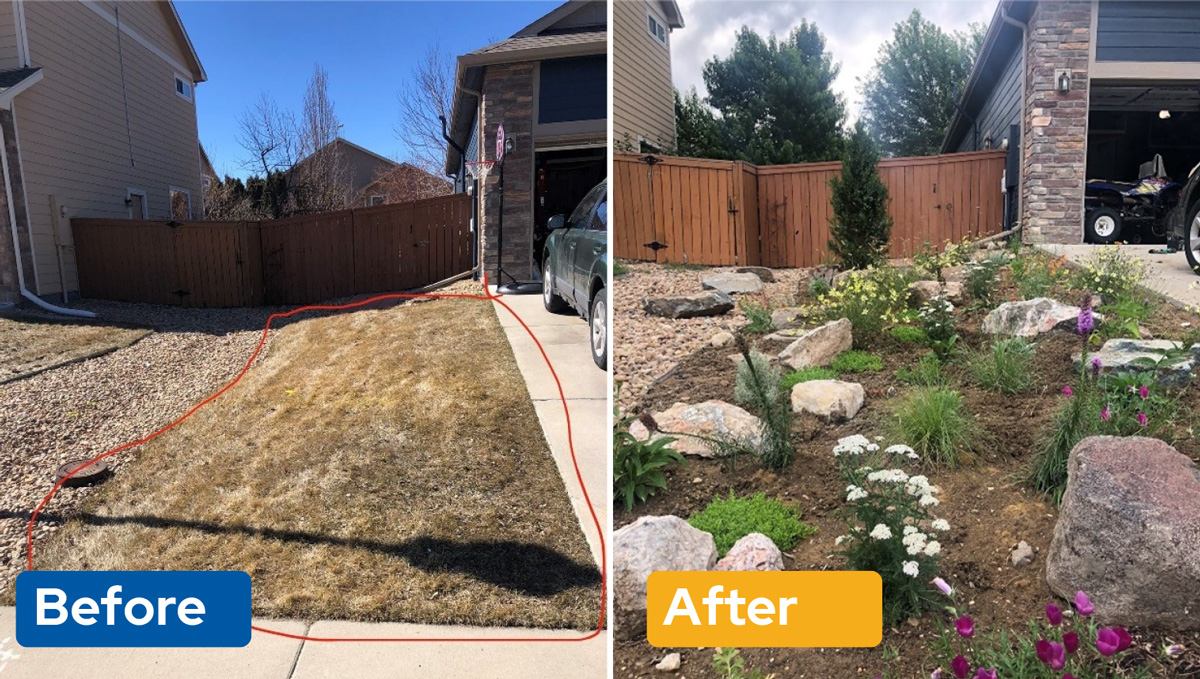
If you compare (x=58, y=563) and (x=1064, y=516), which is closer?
(x=1064, y=516)

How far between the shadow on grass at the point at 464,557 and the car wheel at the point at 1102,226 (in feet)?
7.27

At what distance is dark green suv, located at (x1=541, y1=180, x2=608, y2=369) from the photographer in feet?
7.66

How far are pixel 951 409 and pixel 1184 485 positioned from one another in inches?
18.8

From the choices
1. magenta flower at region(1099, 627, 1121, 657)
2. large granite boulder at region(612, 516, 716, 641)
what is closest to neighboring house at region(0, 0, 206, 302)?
large granite boulder at region(612, 516, 716, 641)

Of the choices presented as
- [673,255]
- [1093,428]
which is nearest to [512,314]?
[673,255]

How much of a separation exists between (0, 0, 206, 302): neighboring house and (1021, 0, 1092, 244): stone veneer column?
9.54 feet

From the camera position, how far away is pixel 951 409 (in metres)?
1.68

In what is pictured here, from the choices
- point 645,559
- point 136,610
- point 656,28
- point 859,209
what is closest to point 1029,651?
point 645,559

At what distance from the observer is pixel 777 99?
229cm

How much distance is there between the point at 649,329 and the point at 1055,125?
1733 millimetres

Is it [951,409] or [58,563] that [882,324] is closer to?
[951,409]

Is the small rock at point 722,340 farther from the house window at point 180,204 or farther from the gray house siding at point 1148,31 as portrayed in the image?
the house window at point 180,204

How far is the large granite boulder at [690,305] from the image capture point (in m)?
2.07

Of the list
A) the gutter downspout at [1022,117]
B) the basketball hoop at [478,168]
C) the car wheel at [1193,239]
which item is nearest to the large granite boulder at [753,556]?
the gutter downspout at [1022,117]
